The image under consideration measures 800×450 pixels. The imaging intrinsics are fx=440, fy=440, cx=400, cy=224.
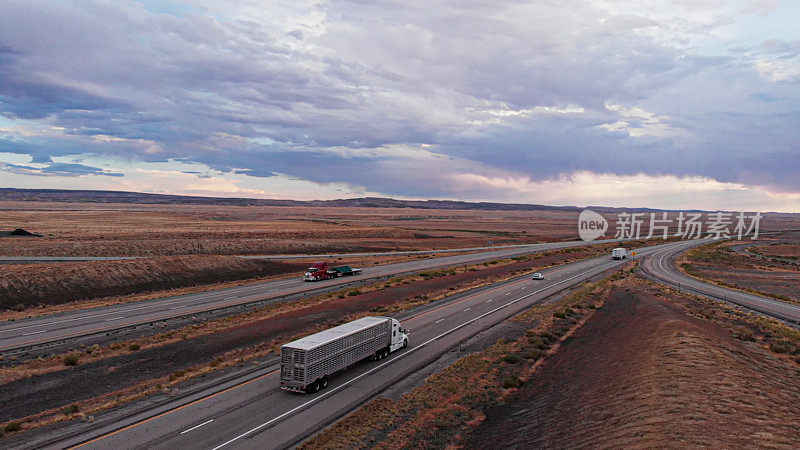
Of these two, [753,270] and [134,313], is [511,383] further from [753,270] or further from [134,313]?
[753,270]

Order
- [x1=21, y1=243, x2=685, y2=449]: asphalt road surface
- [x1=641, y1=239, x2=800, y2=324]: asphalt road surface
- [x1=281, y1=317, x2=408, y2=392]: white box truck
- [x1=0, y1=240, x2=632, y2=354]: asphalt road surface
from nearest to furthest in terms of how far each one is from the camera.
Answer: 1. [x1=21, y1=243, x2=685, y2=449]: asphalt road surface
2. [x1=281, y1=317, x2=408, y2=392]: white box truck
3. [x1=0, y1=240, x2=632, y2=354]: asphalt road surface
4. [x1=641, y1=239, x2=800, y2=324]: asphalt road surface

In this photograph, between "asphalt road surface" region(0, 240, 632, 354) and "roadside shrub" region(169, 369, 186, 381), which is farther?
"asphalt road surface" region(0, 240, 632, 354)

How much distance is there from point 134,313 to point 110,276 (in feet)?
56.0

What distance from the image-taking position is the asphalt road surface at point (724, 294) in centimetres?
4246

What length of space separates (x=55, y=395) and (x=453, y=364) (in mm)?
21406

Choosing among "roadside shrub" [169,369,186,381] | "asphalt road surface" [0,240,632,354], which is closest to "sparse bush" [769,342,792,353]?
"roadside shrub" [169,369,186,381]

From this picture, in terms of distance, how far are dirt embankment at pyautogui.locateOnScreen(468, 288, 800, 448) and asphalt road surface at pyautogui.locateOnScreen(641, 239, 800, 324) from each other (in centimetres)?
1887

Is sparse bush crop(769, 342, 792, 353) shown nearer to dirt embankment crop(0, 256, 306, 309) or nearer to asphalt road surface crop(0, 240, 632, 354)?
asphalt road surface crop(0, 240, 632, 354)

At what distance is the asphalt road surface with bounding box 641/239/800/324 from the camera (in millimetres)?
42463

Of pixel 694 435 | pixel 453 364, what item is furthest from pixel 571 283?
pixel 694 435

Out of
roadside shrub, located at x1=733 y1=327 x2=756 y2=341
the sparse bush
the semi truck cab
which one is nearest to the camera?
the sparse bush

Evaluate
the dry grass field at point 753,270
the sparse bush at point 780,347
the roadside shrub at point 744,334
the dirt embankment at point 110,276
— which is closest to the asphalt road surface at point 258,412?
the roadside shrub at point 744,334

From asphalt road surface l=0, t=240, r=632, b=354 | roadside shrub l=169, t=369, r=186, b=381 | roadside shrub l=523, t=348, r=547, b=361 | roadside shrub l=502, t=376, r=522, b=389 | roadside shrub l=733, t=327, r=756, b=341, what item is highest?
roadside shrub l=733, t=327, r=756, b=341

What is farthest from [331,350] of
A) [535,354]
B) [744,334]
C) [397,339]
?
[744,334]
